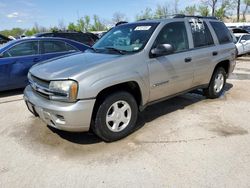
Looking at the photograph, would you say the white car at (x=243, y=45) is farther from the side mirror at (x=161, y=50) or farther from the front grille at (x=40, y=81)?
the front grille at (x=40, y=81)

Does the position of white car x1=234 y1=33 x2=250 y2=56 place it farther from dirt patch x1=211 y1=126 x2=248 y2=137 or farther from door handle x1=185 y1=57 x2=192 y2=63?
dirt patch x1=211 y1=126 x2=248 y2=137

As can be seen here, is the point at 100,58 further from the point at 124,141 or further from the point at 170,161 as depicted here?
the point at 170,161

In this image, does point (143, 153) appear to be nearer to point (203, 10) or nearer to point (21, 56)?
point (21, 56)

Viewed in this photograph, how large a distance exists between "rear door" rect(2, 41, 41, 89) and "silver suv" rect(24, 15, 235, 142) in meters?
2.61

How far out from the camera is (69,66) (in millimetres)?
3975

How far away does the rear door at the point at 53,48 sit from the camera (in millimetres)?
7461

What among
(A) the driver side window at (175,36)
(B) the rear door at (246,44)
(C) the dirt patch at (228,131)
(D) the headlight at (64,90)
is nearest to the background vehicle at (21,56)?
(D) the headlight at (64,90)

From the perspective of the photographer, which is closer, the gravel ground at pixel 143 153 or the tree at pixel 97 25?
the gravel ground at pixel 143 153

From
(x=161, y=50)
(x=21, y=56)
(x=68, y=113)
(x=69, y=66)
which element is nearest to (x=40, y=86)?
(x=69, y=66)

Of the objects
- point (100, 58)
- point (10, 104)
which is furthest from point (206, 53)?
point (10, 104)

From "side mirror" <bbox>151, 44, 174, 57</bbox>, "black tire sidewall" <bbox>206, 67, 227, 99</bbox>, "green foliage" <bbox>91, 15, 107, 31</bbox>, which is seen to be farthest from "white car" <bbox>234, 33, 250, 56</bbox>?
"green foliage" <bbox>91, 15, 107, 31</bbox>

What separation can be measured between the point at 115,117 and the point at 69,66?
100 cm

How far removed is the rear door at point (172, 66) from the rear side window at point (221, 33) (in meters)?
1.18

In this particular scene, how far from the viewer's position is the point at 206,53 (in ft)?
17.9
